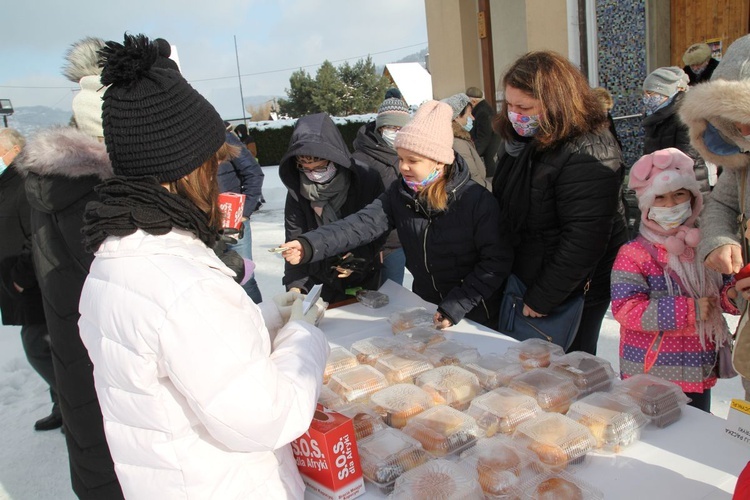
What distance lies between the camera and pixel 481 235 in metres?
2.04

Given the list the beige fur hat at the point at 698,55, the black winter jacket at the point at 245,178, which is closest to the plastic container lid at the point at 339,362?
the black winter jacket at the point at 245,178

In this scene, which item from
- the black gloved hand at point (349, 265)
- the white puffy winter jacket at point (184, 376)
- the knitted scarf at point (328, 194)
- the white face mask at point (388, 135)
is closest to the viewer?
the white puffy winter jacket at point (184, 376)

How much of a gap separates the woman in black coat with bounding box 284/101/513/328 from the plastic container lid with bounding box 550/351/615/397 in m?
0.52

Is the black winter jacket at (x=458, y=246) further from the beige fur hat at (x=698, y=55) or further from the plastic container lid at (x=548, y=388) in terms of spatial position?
the beige fur hat at (x=698, y=55)

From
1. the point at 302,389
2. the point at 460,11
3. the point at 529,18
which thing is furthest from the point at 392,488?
the point at 460,11

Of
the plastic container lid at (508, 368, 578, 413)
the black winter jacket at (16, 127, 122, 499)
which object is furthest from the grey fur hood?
the plastic container lid at (508, 368, 578, 413)

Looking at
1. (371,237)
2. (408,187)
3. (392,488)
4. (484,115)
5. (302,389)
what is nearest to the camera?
(302,389)

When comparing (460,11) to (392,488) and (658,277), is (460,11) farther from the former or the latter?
(392,488)

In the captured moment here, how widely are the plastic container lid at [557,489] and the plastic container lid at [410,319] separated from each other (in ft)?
3.12

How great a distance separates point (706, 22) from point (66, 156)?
6424mm

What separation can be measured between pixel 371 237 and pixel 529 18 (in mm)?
5481

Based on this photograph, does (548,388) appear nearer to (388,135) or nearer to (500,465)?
(500,465)

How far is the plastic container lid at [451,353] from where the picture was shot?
1.70 metres

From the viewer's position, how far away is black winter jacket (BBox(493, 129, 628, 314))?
1.86 m
